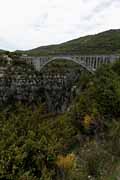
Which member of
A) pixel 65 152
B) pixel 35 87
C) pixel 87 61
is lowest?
pixel 35 87

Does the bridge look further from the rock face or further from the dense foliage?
the dense foliage

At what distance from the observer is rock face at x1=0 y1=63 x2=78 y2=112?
1651 inches

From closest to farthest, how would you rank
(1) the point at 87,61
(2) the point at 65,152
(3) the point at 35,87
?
1. (2) the point at 65,152
2. (1) the point at 87,61
3. (3) the point at 35,87

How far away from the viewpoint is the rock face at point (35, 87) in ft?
138

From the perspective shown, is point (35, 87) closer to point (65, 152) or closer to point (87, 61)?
point (87, 61)

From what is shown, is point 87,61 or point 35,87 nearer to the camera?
point 87,61

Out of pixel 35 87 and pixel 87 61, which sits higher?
pixel 87 61

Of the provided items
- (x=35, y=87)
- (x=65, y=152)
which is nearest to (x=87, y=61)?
(x=35, y=87)

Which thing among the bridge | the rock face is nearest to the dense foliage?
the bridge

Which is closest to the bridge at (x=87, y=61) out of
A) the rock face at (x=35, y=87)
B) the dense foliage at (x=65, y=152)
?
the rock face at (x=35, y=87)

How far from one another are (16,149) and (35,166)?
86 cm

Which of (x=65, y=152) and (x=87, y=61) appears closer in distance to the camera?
(x=65, y=152)

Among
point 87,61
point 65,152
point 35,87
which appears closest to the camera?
point 65,152

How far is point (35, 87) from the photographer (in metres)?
45.0
